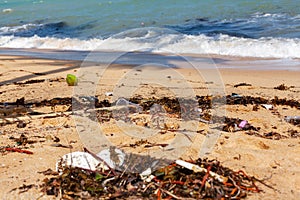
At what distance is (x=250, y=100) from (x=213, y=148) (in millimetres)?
1906

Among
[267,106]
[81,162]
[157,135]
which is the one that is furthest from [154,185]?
[267,106]

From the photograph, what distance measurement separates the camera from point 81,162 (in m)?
2.76

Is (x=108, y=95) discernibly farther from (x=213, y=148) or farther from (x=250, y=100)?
(x=213, y=148)

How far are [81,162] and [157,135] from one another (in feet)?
3.42

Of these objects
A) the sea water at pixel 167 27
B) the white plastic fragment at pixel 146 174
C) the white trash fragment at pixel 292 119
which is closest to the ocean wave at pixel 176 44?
the sea water at pixel 167 27

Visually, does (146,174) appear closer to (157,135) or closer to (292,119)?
(157,135)

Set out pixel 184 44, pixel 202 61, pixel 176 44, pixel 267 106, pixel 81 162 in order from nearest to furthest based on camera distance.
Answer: pixel 81 162
pixel 267 106
pixel 202 61
pixel 184 44
pixel 176 44

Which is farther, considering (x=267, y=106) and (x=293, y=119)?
(x=267, y=106)

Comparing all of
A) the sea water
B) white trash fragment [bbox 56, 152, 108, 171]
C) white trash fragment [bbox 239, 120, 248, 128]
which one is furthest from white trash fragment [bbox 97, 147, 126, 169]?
the sea water

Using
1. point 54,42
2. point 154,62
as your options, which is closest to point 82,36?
point 54,42

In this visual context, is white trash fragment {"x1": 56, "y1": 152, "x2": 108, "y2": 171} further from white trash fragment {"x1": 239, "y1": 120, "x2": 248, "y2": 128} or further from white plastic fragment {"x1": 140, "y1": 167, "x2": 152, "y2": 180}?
white trash fragment {"x1": 239, "y1": 120, "x2": 248, "y2": 128}

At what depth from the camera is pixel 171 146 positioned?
336cm

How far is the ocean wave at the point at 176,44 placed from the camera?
9.66 metres

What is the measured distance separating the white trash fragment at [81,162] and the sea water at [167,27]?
6672 mm
